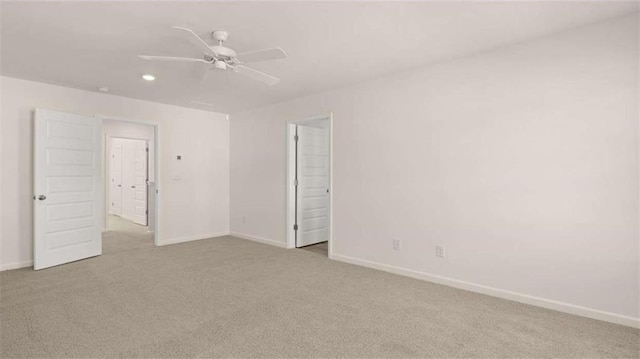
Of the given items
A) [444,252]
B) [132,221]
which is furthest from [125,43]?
[132,221]

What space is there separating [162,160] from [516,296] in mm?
5349

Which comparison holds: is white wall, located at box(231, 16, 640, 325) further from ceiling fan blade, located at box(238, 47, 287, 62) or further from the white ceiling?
ceiling fan blade, located at box(238, 47, 287, 62)

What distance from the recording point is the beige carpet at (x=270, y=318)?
2.26 meters

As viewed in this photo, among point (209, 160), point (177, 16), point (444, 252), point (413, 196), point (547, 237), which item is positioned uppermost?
point (177, 16)

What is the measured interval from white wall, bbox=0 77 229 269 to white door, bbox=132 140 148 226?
2578mm

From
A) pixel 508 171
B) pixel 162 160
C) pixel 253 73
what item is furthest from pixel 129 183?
pixel 508 171

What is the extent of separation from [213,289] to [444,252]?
8.21 ft

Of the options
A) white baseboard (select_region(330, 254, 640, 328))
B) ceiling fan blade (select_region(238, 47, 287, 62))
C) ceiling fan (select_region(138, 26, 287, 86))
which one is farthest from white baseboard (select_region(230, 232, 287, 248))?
ceiling fan blade (select_region(238, 47, 287, 62))

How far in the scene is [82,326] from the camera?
258 cm

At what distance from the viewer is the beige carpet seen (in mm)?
2258

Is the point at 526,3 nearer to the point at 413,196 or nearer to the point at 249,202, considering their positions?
the point at 413,196

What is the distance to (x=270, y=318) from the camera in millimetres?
2727

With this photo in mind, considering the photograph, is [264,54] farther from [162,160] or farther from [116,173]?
[116,173]

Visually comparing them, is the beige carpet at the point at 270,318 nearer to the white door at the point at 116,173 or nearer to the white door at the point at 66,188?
the white door at the point at 66,188
